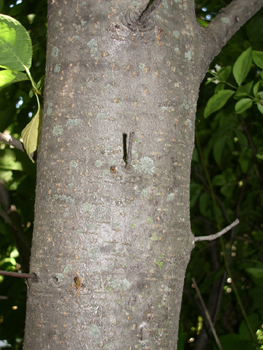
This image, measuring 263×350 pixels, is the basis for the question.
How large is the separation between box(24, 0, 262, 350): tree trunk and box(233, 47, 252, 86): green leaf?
33 cm

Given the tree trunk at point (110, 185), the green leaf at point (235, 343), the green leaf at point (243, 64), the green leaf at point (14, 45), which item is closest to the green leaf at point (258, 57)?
the green leaf at point (243, 64)

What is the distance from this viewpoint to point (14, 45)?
58 cm

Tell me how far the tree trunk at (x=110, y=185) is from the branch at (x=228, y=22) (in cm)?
15

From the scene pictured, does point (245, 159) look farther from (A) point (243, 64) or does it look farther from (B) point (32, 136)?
(B) point (32, 136)

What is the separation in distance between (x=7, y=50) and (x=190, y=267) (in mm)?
1811

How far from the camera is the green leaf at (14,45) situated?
562 mm

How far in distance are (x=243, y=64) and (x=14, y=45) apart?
0.56m

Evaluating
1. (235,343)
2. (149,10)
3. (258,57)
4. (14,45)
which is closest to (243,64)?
(258,57)

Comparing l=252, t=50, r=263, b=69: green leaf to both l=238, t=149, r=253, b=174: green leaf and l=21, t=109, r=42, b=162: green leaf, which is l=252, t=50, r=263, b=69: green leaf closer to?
l=21, t=109, r=42, b=162: green leaf

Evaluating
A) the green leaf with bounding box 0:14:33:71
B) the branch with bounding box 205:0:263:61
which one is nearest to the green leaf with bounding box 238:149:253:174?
the branch with bounding box 205:0:263:61

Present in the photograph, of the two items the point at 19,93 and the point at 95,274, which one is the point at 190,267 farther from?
the point at 95,274

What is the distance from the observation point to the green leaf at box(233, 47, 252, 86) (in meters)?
0.80

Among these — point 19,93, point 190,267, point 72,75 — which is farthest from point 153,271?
point 190,267

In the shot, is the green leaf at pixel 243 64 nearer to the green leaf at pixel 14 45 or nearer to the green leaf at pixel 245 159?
the green leaf at pixel 14 45
